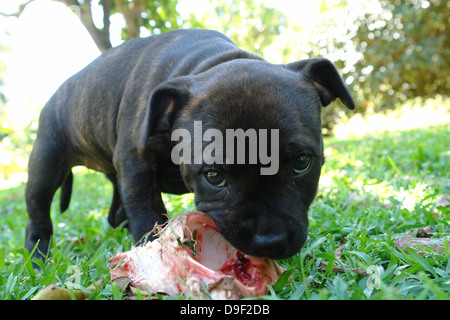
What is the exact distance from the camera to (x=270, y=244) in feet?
6.73

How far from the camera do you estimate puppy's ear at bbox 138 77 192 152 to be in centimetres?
253

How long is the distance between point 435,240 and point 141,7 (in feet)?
19.4

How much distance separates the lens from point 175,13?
7.11 meters

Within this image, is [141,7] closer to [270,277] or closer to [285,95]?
[285,95]

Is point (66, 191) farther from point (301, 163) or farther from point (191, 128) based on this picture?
point (301, 163)

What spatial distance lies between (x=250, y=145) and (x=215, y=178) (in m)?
0.33

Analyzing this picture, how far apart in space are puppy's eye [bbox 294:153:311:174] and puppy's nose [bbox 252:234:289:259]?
47 cm

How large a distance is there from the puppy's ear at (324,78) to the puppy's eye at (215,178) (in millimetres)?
1008

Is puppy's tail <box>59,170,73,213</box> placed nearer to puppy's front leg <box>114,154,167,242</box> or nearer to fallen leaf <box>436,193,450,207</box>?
puppy's front leg <box>114,154,167,242</box>

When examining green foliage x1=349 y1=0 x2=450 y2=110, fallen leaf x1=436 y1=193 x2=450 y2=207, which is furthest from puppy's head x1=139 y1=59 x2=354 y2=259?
green foliage x1=349 y1=0 x2=450 y2=110

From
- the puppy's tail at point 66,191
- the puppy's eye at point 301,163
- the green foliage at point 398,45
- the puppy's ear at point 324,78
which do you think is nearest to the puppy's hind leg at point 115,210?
the puppy's tail at point 66,191

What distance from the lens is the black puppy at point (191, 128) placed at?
2.22 metres

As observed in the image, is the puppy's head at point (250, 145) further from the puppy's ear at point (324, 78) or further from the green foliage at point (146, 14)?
the green foliage at point (146, 14)
